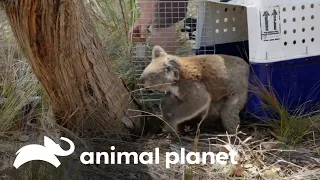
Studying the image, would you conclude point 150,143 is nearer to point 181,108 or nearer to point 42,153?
point 181,108

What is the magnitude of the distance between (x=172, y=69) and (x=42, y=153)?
3.86 ft

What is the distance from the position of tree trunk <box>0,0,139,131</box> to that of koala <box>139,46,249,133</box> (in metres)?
0.29

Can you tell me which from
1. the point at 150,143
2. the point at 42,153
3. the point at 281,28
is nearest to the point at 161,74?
the point at 150,143

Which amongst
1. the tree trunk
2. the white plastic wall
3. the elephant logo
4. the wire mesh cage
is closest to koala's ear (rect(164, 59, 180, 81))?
the tree trunk

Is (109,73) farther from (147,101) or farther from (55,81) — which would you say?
(147,101)

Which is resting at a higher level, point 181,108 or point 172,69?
point 172,69

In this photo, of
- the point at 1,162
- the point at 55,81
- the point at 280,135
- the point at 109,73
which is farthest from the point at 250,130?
the point at 1,162

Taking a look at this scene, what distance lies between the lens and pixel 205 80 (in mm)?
4043

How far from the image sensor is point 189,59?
13.4ft

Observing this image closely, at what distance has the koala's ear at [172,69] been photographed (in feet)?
12.9

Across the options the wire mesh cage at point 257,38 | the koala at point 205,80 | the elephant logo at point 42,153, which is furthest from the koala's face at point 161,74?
the elephant logo at point 42,153

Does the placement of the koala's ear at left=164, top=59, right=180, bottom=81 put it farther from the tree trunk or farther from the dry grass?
the dry grass

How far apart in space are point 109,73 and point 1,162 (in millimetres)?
895

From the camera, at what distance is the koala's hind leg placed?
4074 mm
